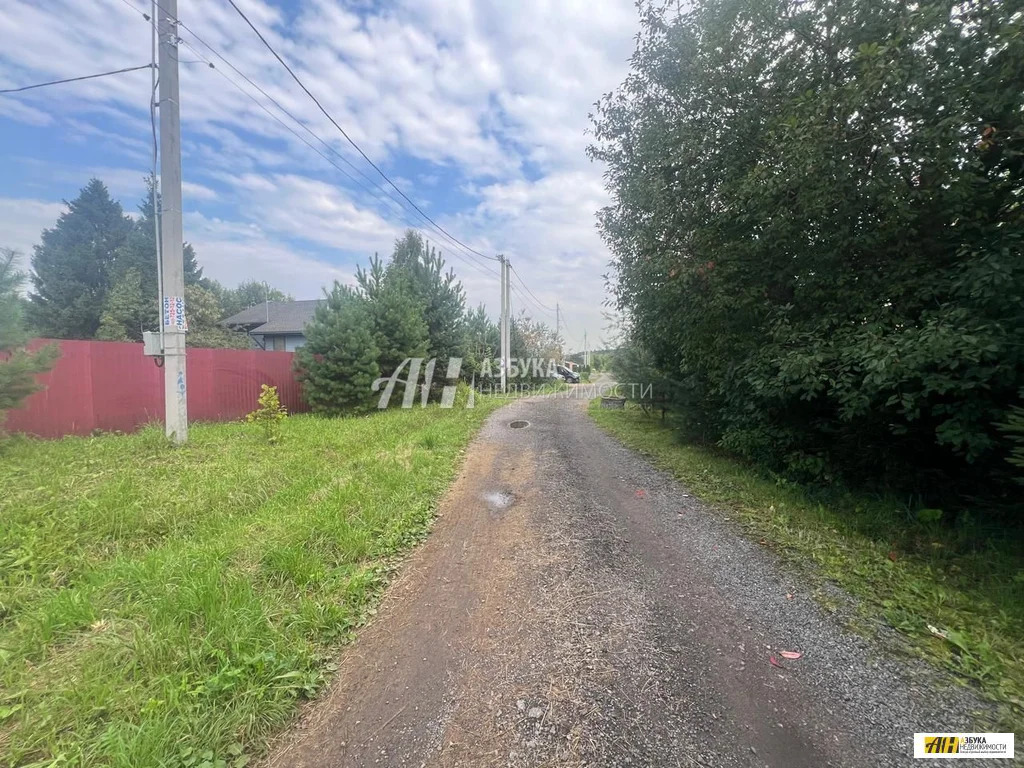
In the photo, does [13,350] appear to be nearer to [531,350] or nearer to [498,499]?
[498,499]

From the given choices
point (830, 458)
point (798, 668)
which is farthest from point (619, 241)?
point (798, 668)

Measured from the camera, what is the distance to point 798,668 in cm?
208

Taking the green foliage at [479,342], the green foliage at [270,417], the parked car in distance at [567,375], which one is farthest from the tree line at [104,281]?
the parked car in distance at [567,375]

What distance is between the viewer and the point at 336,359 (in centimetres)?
1015

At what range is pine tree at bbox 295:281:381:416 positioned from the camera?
397 inches

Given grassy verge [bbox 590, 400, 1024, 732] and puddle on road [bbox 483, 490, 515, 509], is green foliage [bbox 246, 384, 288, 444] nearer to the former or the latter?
puddle on road [bbox 483, 490, 515, 509]

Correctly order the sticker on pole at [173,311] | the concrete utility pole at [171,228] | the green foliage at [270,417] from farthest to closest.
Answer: the green foliage at [270,417], the sticker on pole at [173,311], the concrete utility pole at [171,228]

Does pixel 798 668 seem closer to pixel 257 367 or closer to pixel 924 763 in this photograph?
pixel 924 763

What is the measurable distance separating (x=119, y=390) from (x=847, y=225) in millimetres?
10649

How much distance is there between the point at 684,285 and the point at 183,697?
574 centimetres

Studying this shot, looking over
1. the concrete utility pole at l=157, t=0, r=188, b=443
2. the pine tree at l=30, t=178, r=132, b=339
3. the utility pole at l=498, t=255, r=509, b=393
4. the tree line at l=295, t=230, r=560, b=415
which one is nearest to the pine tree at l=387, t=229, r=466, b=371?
the tree line at l=295, t=230, r=560, b=415

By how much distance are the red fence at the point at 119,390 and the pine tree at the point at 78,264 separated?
80.7 feet

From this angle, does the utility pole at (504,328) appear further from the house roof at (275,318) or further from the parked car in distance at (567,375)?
the parked car in distance at (567,375)

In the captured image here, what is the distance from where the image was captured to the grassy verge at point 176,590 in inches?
68.4
